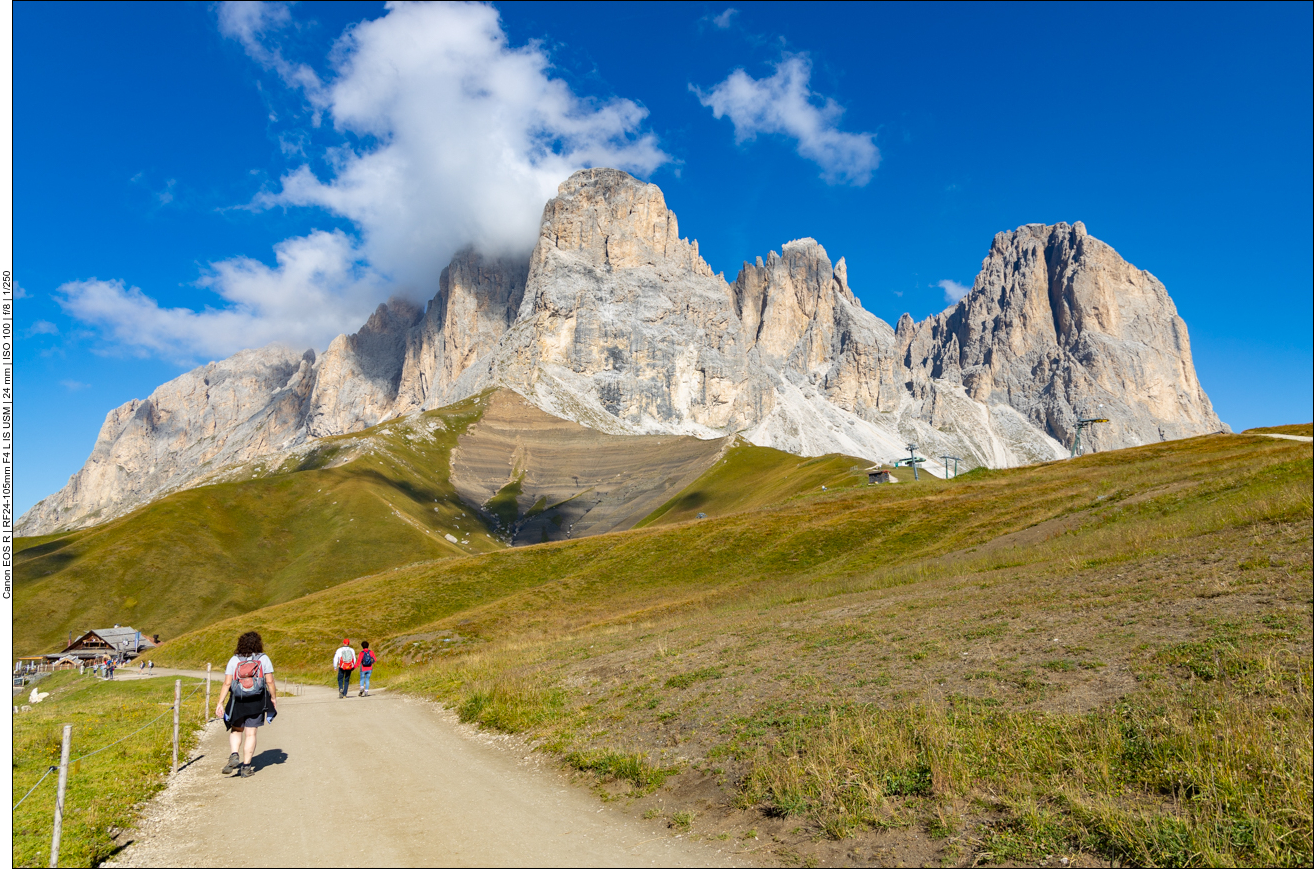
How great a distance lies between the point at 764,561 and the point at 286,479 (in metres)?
161

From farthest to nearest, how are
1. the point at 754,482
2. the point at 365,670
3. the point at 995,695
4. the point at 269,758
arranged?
the point at 754,482 < the point at 365,670 < the point at 269,758 < the point at 995,695

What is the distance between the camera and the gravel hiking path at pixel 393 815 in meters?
7.82

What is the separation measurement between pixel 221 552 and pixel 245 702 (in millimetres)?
146868

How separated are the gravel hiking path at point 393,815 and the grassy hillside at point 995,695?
0.93 metres

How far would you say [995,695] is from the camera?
451 inches

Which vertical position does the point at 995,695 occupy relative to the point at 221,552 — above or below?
below

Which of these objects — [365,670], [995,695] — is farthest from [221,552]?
[995,695]

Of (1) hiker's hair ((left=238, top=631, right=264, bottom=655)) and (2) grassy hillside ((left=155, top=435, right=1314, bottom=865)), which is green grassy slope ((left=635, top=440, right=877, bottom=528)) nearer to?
(2) grassy hillside ((left=155, top=435, right=1314, bottom=865))

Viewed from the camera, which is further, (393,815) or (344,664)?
(344,664)

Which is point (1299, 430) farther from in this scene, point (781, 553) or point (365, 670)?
point (365, 670)

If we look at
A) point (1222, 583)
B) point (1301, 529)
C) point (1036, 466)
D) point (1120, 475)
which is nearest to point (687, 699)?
point (1222, 583)

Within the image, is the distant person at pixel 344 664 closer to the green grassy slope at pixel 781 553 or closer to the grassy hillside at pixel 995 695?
the grassy hillside at pixel 995 695

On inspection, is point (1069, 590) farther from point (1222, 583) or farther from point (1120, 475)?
point (1120, 475)

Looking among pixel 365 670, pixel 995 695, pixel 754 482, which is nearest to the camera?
pixel 995 695
